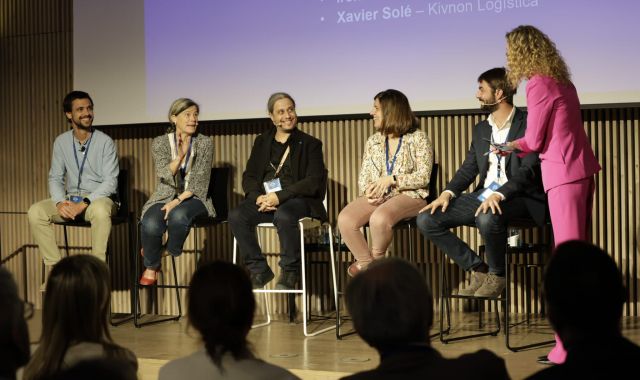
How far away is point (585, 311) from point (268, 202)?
3239 millimetres

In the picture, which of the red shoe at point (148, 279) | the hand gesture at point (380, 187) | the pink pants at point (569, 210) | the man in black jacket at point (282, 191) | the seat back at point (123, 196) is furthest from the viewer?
the seat back at point (123, 196)

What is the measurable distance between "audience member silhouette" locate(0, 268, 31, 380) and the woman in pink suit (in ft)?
8.02

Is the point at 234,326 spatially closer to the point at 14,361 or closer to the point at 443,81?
the point at 14,361

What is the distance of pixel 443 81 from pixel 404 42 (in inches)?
13.6

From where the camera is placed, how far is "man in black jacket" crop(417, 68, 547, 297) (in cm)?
403

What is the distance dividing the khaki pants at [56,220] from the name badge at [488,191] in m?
2.29

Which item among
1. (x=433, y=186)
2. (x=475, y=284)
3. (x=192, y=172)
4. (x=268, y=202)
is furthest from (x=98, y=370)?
(x=192, y=172)

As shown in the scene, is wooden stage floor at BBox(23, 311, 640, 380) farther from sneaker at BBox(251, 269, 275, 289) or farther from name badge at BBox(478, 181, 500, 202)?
name badge at BBox(478, 181, 500, 202)

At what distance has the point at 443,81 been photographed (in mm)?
5020

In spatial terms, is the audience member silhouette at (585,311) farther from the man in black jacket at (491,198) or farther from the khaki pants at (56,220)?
the khaki pants at (56,220)

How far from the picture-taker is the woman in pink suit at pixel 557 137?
3631mm

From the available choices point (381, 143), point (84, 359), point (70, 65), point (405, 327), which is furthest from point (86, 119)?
point (405, 327)

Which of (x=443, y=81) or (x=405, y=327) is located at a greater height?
(x=443, y=81)

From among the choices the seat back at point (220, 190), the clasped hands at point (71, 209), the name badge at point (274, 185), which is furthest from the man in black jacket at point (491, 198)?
the clasped hands at point (71, 209)
